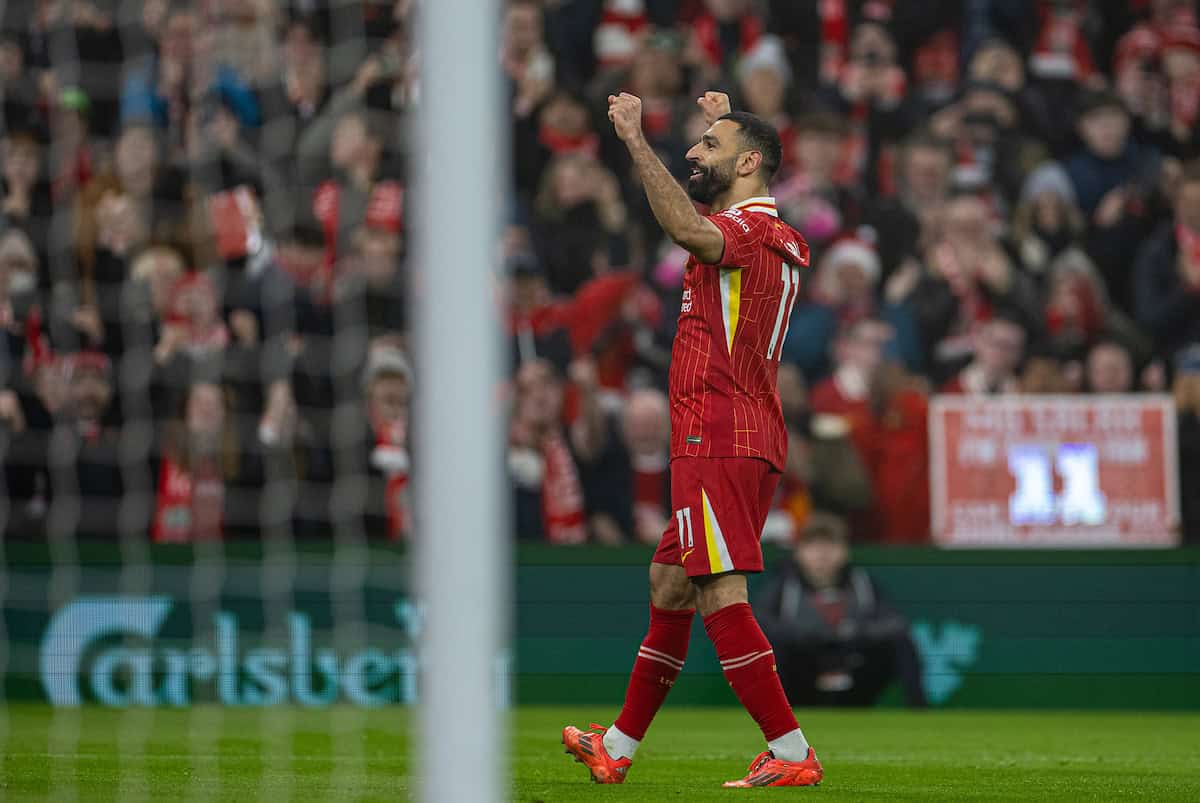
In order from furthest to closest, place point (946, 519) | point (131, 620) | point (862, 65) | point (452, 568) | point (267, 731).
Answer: point (862, 65), point (946, 519), point (131, 620), point (267, 731), point (452, 568)

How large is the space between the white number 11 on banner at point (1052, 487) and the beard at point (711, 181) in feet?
18.2

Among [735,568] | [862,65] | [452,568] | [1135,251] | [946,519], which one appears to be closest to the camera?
[452,568]

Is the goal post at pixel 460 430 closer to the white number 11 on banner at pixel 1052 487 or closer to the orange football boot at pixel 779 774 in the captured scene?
the orange football boot at pixel 779 774

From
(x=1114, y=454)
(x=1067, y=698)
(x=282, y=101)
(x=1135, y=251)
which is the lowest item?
(x=1067, y=698)

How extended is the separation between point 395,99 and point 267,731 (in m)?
3.94

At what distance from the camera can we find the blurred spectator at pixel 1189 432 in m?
11.0

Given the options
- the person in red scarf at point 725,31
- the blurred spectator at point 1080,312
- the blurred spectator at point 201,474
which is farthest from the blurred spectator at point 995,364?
the blurred spectator at point 201,474

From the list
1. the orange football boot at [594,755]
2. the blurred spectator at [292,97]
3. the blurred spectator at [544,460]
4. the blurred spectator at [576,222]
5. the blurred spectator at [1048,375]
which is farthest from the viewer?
the blurred spectator at [576,222]

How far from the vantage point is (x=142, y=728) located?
28.3 ft

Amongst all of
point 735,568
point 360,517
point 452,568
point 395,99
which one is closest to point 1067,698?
point 360,517

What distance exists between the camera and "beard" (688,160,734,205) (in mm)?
5770

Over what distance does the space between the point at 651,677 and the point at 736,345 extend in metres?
1.07

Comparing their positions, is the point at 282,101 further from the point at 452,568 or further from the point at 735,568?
the point at 452,568

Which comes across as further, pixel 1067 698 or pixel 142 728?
pixel 1067 698
